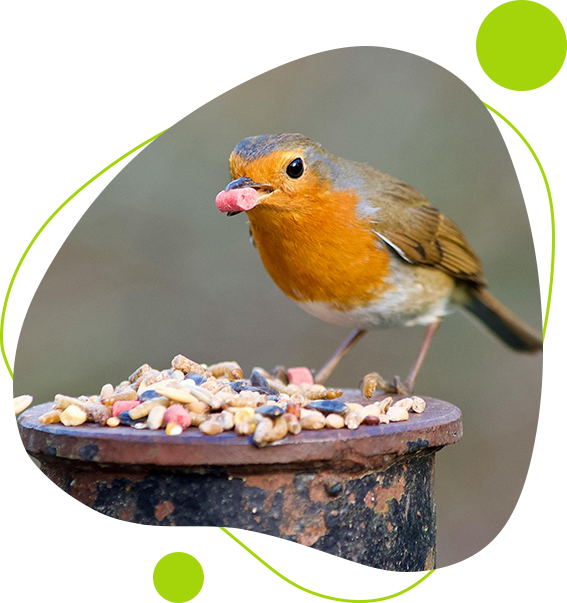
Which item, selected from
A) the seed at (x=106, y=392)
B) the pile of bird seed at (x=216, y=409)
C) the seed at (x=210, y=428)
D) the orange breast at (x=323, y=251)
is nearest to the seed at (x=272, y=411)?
the pile of bird seed at (x=216, y=409)

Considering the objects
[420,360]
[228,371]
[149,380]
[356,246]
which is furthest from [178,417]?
[420,360]

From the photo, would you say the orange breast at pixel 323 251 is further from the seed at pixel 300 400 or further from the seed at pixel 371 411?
the seed at pixel 371 411

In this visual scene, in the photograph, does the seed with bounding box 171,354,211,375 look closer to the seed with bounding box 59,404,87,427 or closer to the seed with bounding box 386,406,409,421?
the seed with bounding box 59,404,87,427

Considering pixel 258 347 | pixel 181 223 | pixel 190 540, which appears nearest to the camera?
pixel 190 540

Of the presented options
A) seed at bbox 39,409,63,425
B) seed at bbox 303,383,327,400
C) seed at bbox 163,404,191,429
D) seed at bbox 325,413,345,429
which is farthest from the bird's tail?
seed at bbox 39,409,63,425

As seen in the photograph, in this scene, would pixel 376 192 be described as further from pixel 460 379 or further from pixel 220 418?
pixel 220 418

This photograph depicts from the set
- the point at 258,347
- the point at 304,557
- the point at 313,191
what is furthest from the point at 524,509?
the point at 258,347
